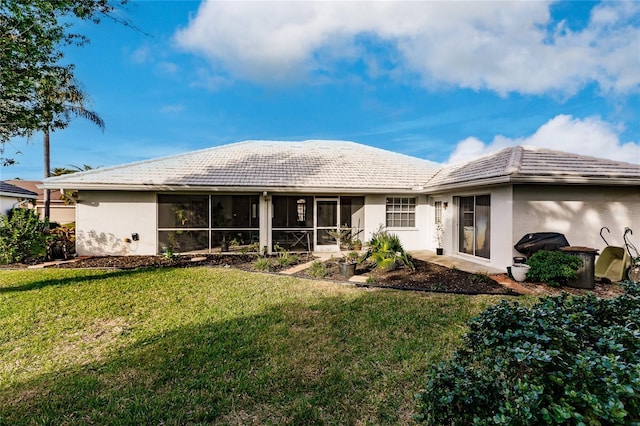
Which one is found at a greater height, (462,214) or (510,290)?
(462,214)

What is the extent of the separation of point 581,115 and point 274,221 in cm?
1513

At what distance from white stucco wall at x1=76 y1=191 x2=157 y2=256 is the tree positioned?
434 centimetres

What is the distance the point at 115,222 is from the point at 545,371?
1402 cm

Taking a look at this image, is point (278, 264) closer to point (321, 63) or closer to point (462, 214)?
point (462, 214)

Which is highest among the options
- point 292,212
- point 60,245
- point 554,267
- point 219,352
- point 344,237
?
point 292,212

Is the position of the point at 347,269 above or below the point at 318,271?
above

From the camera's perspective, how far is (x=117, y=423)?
3.00 m

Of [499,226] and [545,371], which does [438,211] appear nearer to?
[499,226]

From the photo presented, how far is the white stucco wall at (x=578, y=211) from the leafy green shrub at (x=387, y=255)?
3.29m

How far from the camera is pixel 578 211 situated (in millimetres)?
9516

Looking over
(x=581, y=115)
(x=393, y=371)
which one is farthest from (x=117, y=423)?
(x=581, y=115)

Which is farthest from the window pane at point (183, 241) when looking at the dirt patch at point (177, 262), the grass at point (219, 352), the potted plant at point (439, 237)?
the potted plant at point (439, 237)

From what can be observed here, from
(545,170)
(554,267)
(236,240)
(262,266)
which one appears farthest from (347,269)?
(545,170)

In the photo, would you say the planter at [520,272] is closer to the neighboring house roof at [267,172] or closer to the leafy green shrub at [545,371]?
the neighboring house roof at [267,172]
